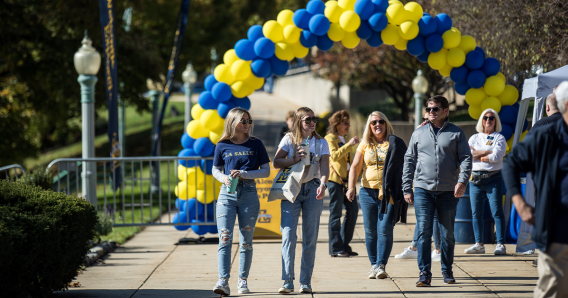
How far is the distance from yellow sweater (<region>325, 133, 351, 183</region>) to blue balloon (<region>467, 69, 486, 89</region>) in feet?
9.54

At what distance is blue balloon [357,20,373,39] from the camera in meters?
8.88

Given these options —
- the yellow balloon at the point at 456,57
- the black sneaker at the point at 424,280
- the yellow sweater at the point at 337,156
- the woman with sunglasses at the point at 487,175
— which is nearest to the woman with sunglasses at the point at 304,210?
the black sneaker at the point at 424,280

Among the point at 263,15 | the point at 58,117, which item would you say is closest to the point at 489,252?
the point at 58,117

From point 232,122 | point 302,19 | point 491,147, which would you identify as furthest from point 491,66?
point 232,122

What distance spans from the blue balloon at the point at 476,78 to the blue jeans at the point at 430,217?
4.00 metres

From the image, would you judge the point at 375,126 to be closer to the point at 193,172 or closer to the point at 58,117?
the point at 193,172

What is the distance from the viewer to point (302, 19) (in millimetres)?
8805

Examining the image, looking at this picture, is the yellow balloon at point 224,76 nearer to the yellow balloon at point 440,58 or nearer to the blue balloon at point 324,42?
the blue balloon at point 324,42

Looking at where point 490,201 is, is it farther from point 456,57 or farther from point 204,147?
point 204,147

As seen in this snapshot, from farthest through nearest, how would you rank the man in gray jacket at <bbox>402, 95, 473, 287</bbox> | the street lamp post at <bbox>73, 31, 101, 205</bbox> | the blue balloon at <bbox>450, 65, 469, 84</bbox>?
1. the blue balloon at <bbox>450, 65, 469, 84</bbox>
2. the street lamp post at <bbox>73, 31, 101, 205</bbox>
3. the man in gray jacket at <bbox>402, 95, 473, 287</bbox>

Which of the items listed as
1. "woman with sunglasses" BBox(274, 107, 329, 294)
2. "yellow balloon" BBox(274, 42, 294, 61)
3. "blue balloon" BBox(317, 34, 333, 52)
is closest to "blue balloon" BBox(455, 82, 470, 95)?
"blue balloon" BBox(317, 34, 333, 52)

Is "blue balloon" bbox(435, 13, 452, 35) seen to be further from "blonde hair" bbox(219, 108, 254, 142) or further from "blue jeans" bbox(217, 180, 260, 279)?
"blue jeans" bbox(217, 180, 260, 279)

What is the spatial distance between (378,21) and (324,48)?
0.96 meters

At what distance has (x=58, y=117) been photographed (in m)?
21.4
